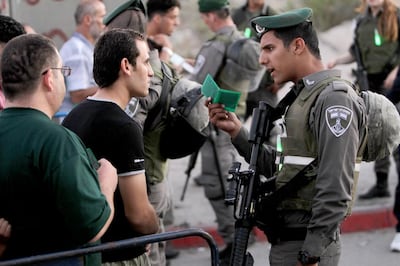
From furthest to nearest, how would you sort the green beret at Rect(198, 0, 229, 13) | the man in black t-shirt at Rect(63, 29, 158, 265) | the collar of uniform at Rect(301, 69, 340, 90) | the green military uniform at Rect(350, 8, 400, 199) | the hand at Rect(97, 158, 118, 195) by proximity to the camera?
the green military uniform at Rect(350, 8, 400, 199)
the green beret at Rect(198, 0, 229, 13)
the collar of uniform at Rect(301, 69, 340, 90)
the man in black t-shirt at Rect(63, 29, 158, 265)
the hand at Rect(97, 158, 118, 195)

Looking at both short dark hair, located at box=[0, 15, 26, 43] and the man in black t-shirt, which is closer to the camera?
the man in black t-shirt

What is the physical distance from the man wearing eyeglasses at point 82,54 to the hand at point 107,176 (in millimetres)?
3205

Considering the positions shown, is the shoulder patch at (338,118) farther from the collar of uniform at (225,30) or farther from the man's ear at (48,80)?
the collar of uniform at (225,30)

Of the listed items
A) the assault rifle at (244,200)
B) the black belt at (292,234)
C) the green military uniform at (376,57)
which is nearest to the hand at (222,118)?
the assault rifle at (244,200)

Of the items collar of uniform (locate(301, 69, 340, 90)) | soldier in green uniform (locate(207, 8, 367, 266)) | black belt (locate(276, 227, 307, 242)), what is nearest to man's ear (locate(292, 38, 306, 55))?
soldier in green uniform (locate(207, 8, 367, 266))

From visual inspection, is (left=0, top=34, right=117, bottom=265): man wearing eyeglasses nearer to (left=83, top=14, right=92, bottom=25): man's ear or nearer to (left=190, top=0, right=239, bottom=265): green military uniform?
(left=190, top=0, right=239, bottom=265): green military uniform

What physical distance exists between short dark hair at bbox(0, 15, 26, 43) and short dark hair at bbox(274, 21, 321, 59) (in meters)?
1.61

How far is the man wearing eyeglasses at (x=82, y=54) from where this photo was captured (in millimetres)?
6566

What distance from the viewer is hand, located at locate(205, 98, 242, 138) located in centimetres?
400

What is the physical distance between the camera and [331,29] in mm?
A: 16188

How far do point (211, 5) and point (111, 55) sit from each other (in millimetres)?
3310

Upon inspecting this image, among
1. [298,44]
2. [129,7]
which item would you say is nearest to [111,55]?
[298,44]

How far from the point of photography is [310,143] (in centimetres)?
368

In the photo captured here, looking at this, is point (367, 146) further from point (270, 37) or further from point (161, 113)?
point (161, 113)
